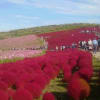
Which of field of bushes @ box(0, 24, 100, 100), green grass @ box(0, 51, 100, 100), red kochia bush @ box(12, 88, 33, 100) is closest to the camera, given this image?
red kochia bush @ box(12, 88, 33, 100)

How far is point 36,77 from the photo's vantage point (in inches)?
287

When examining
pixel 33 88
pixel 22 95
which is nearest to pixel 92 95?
pixel 33 88

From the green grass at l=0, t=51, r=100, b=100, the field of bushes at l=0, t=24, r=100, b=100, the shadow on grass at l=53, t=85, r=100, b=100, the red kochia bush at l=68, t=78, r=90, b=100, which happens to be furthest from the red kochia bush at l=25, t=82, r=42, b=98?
the shadow on grass at l=53, t=85, r=100, b=100

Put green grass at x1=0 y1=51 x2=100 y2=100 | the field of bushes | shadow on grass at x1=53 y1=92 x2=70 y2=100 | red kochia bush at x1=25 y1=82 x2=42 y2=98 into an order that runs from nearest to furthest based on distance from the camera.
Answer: the field of bushes < red kochia bush at x1=25 y1=82 x2=42 y2=98 < shadow on grass at x1=53 y1=92 x2=70 y2=100 < green grass at x1=0 y1=51 x2=100 y2=100

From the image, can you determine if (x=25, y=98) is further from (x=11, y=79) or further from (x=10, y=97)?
(x=11, y=79)

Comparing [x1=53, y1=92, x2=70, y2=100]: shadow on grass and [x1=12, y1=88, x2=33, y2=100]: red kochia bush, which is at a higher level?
[x1=12, y1=88, x2=33, y2=100]: red kochia bush

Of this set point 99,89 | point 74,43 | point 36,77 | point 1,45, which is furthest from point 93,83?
point 1,45

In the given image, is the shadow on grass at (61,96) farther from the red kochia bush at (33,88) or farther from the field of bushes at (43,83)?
the red kochia bush at (33,88)

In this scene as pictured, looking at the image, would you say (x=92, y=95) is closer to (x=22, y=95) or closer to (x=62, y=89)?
(x=62, y=89)

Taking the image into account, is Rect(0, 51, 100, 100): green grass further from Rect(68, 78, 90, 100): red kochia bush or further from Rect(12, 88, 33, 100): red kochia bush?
Rect(12, 88, 33, 100): red kochia bush

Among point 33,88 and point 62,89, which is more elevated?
point 33,88

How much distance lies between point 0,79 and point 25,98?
1520 millimetres

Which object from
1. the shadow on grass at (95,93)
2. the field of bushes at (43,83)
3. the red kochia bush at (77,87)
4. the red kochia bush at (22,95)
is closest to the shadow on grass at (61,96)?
the field of bushes at (43,83)

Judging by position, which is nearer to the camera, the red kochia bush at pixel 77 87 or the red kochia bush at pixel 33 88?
the red kochia bush at pixel 77 87
